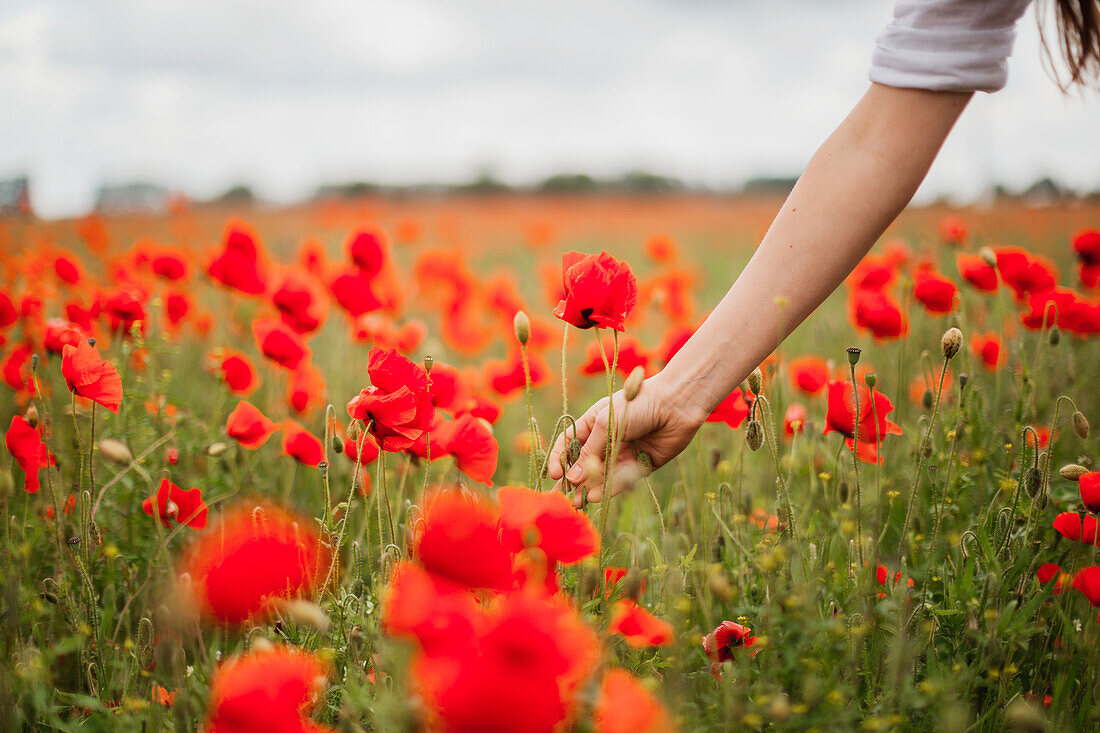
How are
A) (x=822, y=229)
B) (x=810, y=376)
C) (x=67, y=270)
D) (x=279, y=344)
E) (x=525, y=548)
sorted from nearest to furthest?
(x=525, y=548)
(x=822, y=229)
(x=279, y=344)
(x=810, y=376)
(x=67, y=270)

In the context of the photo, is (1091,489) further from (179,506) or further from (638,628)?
(179,506)

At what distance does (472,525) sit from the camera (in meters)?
0.69

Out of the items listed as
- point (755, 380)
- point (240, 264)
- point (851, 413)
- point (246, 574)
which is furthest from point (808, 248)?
point (240, 264)

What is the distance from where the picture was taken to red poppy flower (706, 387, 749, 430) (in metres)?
1.36

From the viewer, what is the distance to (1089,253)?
81.6 inches

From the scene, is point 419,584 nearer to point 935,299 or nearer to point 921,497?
point 921,497

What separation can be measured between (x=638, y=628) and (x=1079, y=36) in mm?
1421

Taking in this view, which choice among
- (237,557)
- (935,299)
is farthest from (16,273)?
(935,299)

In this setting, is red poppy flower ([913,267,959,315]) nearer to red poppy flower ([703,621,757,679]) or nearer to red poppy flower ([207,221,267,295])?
red poppy flower ([703,621,757,679])

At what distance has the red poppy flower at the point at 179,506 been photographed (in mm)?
1271

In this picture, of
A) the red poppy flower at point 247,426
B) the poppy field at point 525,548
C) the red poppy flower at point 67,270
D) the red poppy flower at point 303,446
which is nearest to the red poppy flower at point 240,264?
the poppy field at point 525,548

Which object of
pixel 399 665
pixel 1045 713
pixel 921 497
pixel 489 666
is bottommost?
pixel 1045 713

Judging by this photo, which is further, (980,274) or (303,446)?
(980,274)

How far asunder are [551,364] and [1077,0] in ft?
A: 9.17
